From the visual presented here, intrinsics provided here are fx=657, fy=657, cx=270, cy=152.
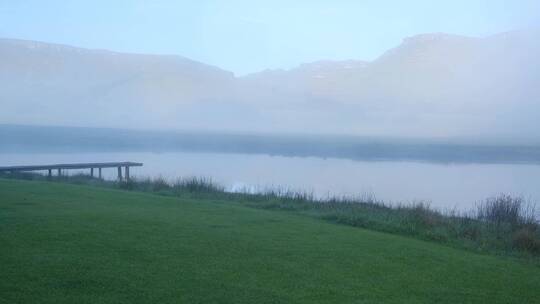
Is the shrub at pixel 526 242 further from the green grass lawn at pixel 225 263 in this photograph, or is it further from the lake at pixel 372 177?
the lake at pixel 372 177

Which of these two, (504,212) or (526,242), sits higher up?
(504,212)

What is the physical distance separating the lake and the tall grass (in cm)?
357

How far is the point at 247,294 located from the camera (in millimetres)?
4930

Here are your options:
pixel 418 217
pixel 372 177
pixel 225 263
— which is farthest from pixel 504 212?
pixel 372 177

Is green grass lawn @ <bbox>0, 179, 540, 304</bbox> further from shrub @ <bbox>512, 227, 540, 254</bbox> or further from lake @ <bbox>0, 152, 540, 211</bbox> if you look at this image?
lake @ <bbox>0, 152, 540, 211</bbox>

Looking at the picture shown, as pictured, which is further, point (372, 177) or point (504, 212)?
point (372, 177)

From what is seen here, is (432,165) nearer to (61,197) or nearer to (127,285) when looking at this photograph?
(61,197)

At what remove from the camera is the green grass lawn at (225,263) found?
16.2ft

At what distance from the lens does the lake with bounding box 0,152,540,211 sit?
20.1 m

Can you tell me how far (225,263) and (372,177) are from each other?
2075 centimetres

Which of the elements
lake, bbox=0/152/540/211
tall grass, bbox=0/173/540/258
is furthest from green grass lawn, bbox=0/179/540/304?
lake, bbox=0/152/540/211

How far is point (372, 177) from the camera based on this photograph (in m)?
26.2

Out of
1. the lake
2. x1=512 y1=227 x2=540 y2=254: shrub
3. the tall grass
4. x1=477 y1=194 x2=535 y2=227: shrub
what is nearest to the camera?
x1=512 y1=227 x2=540 y2=254: shrub

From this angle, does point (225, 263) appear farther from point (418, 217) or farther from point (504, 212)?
point (504, 212)
